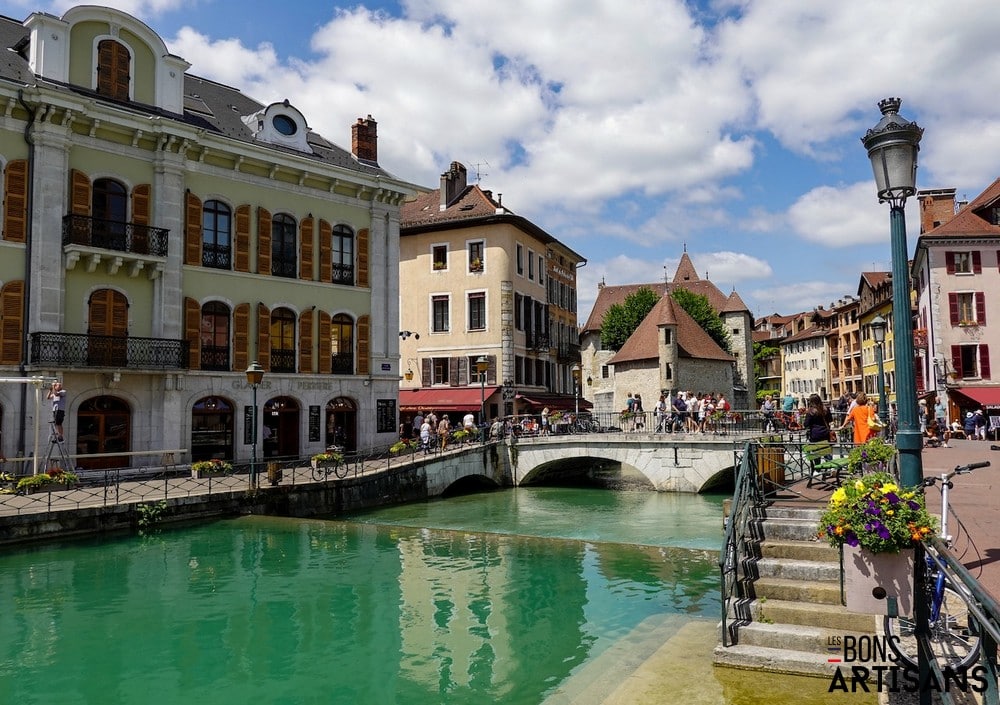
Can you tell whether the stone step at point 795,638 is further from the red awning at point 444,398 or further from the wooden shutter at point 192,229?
the red awning at point 444,398

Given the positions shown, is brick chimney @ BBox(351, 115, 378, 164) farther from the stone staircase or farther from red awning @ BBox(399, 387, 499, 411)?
the stone staircase

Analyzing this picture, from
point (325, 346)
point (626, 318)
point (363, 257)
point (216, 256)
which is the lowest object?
point (325, 346)

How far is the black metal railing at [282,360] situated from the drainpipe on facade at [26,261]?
6861 millimetres

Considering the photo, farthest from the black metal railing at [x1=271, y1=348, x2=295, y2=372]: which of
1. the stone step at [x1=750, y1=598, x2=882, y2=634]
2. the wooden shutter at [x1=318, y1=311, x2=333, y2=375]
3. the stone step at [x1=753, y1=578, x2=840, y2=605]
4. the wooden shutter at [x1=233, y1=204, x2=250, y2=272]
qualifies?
the stone step at [x1=750, y1=598, x2=882, y2=634]

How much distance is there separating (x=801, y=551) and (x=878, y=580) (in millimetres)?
2764

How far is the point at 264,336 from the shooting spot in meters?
23.6

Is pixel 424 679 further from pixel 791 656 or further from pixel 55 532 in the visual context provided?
pixel 55 532

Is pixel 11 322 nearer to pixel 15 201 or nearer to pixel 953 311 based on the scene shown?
pixel 15 201

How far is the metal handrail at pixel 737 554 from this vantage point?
6.88 meters

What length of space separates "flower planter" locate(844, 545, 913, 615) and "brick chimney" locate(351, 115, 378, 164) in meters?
26.0

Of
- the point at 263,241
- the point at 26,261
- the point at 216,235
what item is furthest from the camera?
the point at 263,241

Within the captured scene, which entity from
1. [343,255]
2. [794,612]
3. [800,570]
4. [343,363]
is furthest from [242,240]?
[794,612]

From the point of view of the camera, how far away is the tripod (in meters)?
18.3

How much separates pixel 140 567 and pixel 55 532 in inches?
117
